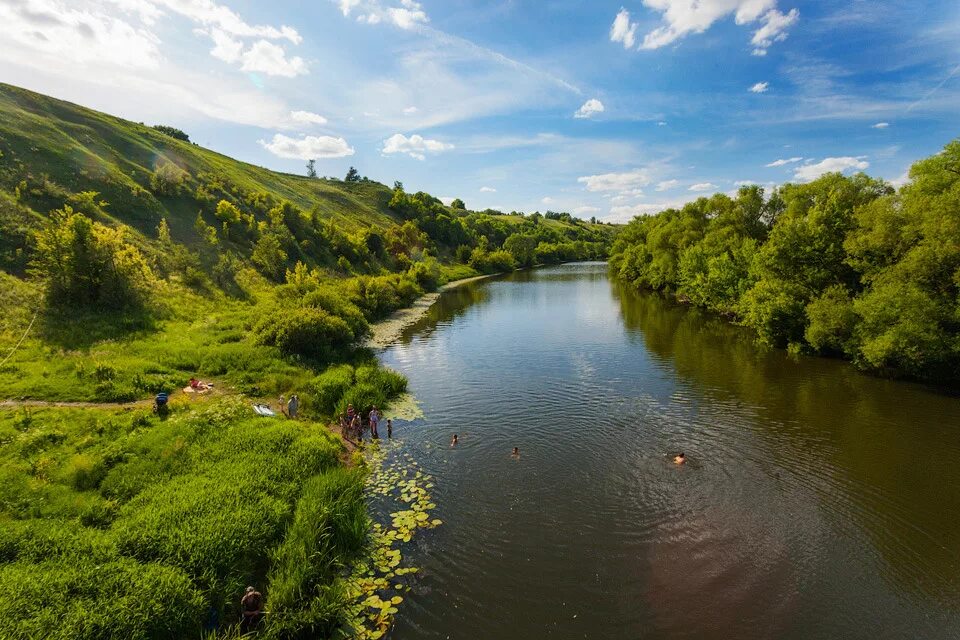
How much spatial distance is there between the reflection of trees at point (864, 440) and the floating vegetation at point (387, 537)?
18453mm

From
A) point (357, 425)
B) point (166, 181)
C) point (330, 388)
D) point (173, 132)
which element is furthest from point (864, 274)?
point (173, 132)

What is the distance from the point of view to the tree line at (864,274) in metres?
33.8

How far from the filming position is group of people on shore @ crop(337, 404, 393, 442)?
28.7 metres

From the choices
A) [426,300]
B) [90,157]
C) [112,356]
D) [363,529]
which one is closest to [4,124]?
[90,157]

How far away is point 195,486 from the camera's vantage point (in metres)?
18.6

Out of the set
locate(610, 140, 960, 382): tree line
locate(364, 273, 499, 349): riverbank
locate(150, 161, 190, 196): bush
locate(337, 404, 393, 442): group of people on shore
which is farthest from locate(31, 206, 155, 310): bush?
locate(610, 140, 960, 382): tree line

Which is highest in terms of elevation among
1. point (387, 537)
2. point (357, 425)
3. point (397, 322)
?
point (397, 322)

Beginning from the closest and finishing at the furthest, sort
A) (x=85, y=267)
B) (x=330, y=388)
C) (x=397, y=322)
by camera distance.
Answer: (x=330, y=388) → (x=85, y=267) → (x=397, y=322)

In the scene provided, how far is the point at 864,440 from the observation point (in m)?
28.1

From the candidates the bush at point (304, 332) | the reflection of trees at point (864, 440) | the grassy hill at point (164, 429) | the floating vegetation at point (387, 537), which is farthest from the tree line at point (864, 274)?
the bush at point (304, 332)

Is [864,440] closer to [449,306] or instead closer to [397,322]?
[397,322]

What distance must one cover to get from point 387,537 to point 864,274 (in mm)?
44553

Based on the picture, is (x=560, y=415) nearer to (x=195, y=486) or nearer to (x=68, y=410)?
(x=195, y=486)

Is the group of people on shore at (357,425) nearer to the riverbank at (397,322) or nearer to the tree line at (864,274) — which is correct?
the riverbank at (397,322)
